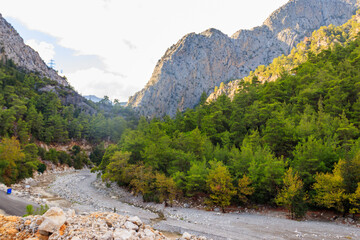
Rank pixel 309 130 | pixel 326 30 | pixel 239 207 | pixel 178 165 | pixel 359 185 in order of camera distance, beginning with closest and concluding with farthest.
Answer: pixel 359 185 → pixel 239 207 → pixel 309 130 → pixel 178 165 → pixel 326 30

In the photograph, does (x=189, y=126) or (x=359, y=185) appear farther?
(x=189, y=126)

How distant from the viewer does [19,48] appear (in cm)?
11894

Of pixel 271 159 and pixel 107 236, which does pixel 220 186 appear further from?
pixel 107 236

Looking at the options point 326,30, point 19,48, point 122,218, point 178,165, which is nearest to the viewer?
point 122,218

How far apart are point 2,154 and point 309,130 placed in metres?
50.7

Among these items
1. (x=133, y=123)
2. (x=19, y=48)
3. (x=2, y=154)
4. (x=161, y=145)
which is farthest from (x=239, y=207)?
(x=19, y=48)

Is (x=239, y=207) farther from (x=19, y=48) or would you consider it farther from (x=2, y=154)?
(x=19, y=48)

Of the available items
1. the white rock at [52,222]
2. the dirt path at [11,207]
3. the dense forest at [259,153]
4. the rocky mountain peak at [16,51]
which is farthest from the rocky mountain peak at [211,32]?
the white rock at [52,222]

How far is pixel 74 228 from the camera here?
8.45m

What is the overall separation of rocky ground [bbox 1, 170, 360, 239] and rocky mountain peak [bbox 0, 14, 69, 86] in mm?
110124

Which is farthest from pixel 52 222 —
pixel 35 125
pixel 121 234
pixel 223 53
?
pixel 223 53

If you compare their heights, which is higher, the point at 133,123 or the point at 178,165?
the point at 133,123

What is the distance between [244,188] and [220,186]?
2.94 m

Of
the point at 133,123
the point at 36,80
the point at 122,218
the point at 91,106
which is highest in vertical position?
A: the point at 36,80
